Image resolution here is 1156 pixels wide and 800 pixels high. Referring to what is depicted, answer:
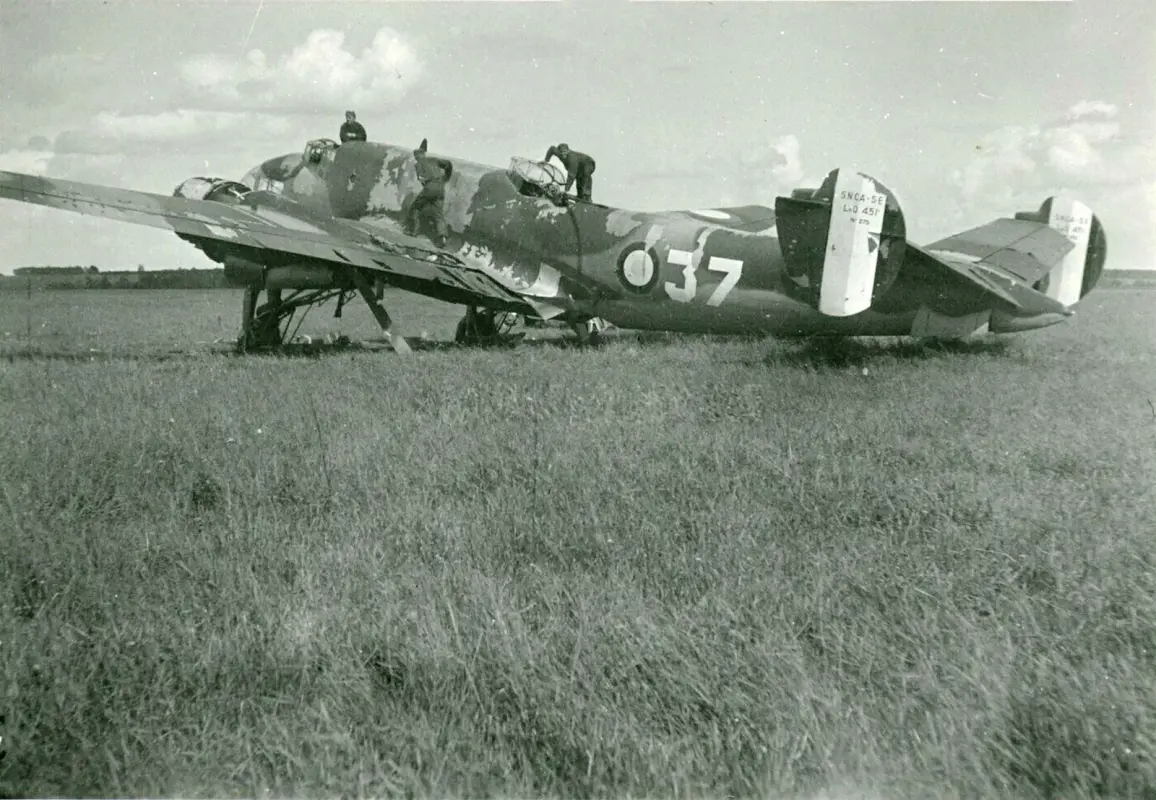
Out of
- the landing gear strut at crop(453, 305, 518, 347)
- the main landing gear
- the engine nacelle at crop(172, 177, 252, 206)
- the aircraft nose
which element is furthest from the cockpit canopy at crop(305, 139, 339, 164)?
the aircraft nose

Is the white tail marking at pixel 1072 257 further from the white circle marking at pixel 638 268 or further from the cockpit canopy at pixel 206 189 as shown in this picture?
the cockpit canopy at pixel 206 189

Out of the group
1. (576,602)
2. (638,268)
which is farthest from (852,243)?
(576,602)

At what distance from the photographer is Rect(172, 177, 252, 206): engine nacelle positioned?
41.4ft

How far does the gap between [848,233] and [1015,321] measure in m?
3.39

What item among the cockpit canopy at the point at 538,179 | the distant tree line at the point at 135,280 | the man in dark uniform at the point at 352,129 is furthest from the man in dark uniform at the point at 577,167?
the distant tree line at the point at 135,280

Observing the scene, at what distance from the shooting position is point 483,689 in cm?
259

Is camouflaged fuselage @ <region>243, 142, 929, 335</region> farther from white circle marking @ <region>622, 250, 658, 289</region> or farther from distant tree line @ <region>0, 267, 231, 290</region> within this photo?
distant tree line @ <region>0, 267, 231, 290</region>

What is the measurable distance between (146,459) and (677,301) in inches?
310

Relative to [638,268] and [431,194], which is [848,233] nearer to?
[638,268]

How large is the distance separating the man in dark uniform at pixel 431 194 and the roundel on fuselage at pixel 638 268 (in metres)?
2.96

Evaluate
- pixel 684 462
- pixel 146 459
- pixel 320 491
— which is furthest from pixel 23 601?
pixel 684 462

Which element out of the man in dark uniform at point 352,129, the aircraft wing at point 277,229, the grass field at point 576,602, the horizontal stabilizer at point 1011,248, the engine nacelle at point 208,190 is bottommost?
the grass field at point 576,602

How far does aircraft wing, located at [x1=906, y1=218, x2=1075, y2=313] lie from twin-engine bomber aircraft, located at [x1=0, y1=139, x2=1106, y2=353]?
4 centimetres

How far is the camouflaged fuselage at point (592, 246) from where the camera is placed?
35.5ft
